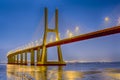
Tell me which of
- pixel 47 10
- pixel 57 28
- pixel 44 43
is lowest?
pixel 44 43

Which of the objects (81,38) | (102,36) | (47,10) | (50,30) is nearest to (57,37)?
(50,30)

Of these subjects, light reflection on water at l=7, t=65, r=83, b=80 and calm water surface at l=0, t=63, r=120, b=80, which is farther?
calm water surface at l=0, t=63, r=120, b=80

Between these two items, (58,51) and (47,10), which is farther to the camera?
(47,10)

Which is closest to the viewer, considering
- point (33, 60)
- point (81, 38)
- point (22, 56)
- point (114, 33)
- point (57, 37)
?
point (114, 33)

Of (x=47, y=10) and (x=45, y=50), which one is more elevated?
(x=47, y=10)

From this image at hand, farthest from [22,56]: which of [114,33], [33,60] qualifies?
[114,33]

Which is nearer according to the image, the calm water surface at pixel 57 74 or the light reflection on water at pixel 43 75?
the light reflection on water at pixel 43 75

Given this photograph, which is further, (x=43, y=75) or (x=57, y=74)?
(x=57, y=74)

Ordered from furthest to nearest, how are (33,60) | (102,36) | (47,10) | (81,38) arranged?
1. (33,60)
2. (47,10)
3. (81,38)
4. (102,36)

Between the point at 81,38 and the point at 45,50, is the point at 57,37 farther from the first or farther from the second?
the point at 81,38
